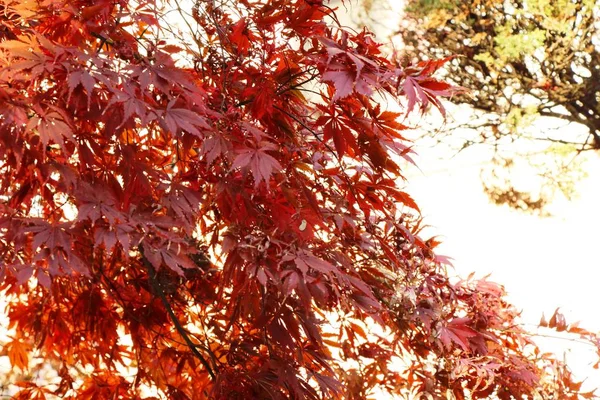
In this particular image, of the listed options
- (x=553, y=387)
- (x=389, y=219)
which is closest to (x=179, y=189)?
(x=389, y=219)

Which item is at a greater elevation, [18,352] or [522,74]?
[522,74]

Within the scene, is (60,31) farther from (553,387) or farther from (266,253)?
(553,387)

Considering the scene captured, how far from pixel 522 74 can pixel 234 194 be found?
302cm

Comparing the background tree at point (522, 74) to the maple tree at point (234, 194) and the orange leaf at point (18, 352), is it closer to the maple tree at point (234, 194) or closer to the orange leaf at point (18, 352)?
the maple tree at point (234, 194)

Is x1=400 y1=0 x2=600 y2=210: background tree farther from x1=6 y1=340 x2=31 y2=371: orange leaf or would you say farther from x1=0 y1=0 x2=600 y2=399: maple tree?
x1=6 y1=340 x2=31 y2=371: orange leaf

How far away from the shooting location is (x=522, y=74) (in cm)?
391

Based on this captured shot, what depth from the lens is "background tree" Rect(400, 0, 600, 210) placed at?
378cm

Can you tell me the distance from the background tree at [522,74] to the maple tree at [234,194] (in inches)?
91.9

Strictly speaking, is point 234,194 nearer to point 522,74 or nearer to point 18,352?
point 18,352

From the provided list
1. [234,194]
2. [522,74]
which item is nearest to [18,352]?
[234,194]

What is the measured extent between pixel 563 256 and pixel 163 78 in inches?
117

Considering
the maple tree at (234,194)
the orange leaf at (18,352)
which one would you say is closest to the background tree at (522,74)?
the maple tree at (234,194)

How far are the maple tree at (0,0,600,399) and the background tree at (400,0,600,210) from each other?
234cm

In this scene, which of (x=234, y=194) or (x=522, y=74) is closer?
(x=234, y=194)
